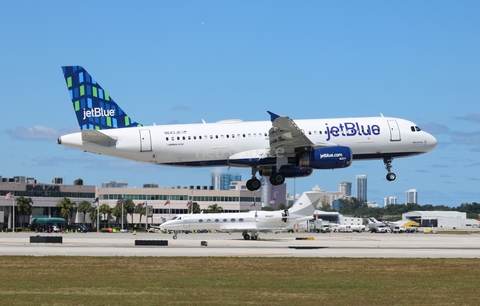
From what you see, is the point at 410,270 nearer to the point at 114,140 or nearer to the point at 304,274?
the point at 304,274

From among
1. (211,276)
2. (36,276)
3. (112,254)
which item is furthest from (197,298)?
(112,254)

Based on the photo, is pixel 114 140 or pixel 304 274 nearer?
pixel 304 274

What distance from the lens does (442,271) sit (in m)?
44.8

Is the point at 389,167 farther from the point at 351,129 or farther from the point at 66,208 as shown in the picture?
the point at 66,208

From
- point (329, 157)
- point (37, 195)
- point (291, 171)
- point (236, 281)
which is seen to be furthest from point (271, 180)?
point (37, 195)

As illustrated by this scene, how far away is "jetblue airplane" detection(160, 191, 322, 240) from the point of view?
9381 cm

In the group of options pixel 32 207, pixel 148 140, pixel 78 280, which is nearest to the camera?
pixel 78 280

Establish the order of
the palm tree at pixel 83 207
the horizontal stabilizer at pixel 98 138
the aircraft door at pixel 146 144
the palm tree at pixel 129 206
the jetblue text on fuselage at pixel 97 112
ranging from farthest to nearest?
the palm tree at pixel 129 206 → the palm tree at pixel 83 207 → the jetblue text on fuselage at pixel 97 112 → the aircraft door at pixel 146 144 → the horizontal stabilizer at pixel 98 138

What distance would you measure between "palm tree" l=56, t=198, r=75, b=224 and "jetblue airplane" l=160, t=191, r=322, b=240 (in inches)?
3423

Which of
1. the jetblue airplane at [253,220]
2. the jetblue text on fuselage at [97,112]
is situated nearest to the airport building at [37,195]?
the jetblue airplane at [253,220]

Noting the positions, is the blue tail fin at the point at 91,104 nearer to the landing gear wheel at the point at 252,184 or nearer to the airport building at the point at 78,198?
the landing gear wheel at the point at 252,184

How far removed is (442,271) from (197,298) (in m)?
18.4

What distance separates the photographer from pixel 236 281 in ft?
128

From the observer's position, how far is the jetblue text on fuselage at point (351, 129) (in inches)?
2564
